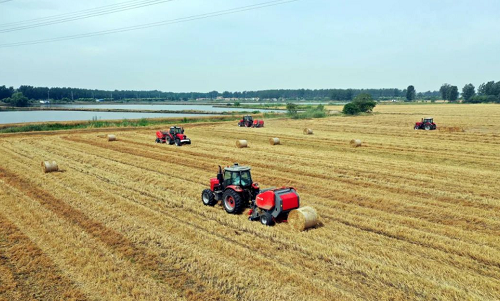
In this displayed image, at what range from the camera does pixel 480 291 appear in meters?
7.13

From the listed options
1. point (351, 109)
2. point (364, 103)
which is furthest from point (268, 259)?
point (364, 103)

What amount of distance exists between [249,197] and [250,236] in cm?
206

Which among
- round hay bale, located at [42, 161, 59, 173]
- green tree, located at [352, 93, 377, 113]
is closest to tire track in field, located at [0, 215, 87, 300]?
round hay bale, located at [42, 161, 59, 173]

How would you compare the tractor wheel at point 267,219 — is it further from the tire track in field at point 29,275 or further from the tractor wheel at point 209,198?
the tire track in field at point 29,275

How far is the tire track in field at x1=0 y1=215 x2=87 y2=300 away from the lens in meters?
7.21

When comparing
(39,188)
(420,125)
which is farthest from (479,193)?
(420,125)

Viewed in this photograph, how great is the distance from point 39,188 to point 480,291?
51.9 feet

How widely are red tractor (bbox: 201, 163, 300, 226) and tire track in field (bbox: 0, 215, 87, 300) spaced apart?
17.2 feet

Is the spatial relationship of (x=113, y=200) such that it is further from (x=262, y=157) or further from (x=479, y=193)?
(x=479, y=193)

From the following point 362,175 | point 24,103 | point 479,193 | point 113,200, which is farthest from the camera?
point 24,103

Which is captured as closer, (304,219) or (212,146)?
(304,219)

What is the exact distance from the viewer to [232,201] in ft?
37.9

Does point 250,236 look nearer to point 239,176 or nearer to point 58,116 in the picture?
point 239,176

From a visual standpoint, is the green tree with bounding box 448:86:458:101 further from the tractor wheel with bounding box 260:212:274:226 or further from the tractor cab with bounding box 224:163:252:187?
the tractor wheel with bounding box 260:212:274:226
